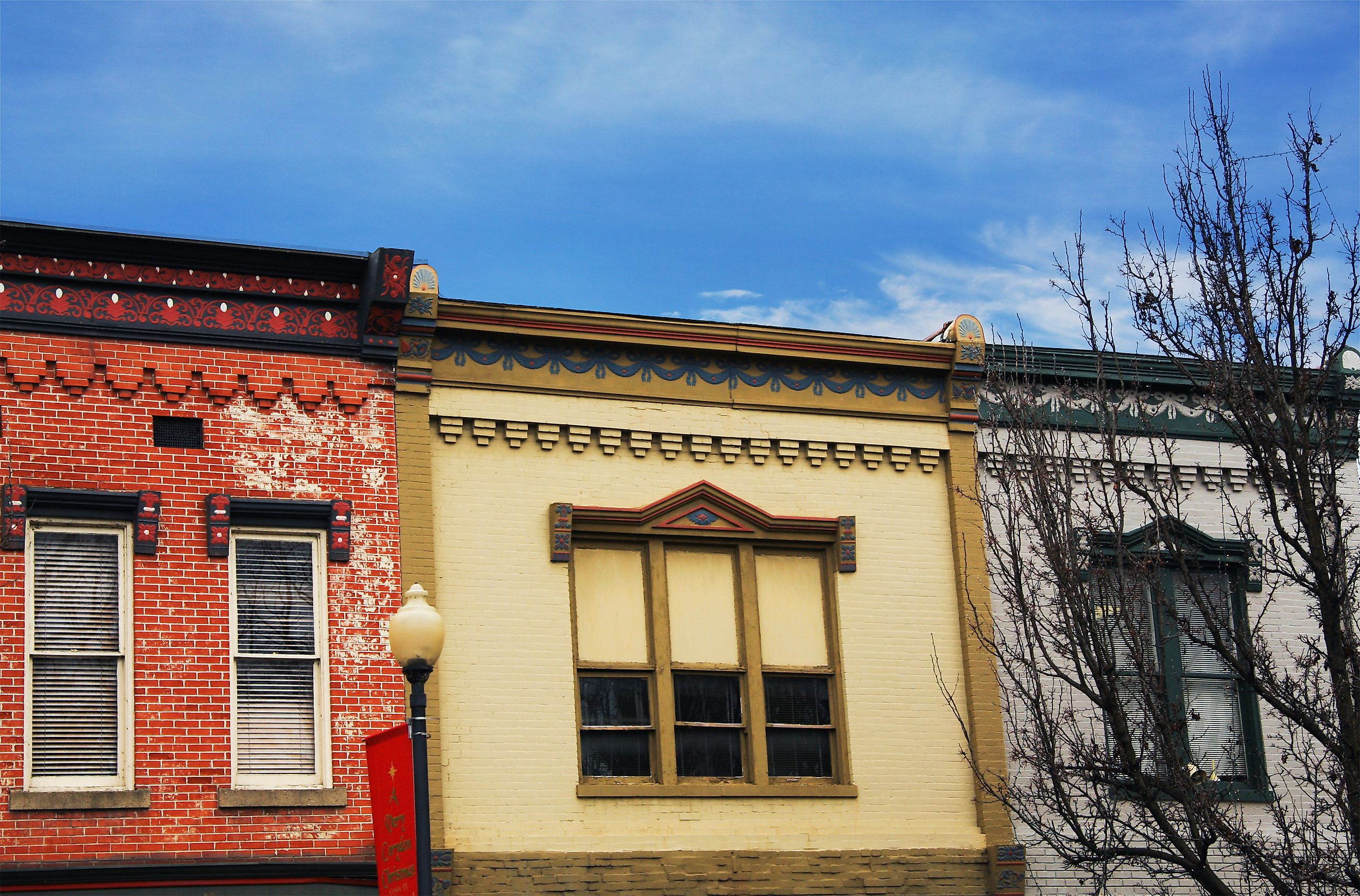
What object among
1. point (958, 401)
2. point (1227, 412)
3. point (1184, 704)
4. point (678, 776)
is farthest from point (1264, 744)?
point (678, 776)

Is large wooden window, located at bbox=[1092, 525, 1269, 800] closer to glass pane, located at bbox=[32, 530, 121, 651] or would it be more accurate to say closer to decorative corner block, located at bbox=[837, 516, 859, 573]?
decorative corner block, located at bbox=[837, 516, 859, 573]

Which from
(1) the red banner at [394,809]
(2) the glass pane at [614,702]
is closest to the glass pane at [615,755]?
(2) the glass pane at [614,702]

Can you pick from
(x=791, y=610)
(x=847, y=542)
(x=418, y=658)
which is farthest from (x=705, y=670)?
(x=418, y=658)

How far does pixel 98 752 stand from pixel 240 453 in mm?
2832

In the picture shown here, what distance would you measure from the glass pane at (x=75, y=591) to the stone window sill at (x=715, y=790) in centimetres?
435

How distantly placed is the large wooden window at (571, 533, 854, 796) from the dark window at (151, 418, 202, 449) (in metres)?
3.62

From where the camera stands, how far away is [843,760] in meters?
17.1

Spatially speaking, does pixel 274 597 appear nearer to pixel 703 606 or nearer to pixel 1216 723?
pixel 703 606

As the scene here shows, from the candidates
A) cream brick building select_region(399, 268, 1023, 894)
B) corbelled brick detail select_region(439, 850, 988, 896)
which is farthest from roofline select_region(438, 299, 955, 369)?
corbelled brick detail select_region(439, 850, 988, 896)

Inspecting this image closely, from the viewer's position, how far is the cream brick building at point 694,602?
15859mm

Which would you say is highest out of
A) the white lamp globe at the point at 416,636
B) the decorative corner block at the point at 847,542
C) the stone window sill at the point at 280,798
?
the decorative corner block at the point at 847,542

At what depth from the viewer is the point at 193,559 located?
15.1 meters

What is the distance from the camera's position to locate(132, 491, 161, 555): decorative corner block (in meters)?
14.9

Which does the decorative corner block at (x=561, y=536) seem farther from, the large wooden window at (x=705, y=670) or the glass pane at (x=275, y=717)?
the glass pane at (x=275, y=717)
